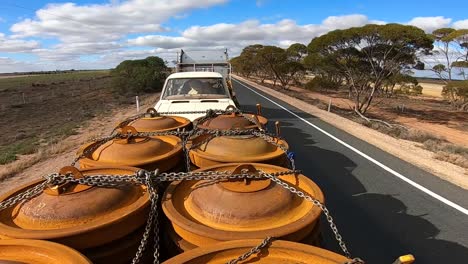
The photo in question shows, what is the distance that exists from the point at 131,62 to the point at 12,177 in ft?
158

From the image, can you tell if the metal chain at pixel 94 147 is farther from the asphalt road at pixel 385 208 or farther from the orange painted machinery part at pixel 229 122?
the asphalt road at pixel 385 208

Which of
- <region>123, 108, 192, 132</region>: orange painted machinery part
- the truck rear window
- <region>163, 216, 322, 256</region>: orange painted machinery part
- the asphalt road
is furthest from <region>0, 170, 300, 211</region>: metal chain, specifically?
the truck rear window

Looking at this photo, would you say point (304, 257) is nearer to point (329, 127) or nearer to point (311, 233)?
point (311, 233)

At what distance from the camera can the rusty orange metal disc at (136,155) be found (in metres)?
3.52

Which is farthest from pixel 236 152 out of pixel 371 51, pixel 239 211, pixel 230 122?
pixel 371 51

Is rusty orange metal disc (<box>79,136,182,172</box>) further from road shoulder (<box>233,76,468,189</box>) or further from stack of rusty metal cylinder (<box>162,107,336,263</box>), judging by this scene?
road shoulder (<box>233,76,468,189</box>)

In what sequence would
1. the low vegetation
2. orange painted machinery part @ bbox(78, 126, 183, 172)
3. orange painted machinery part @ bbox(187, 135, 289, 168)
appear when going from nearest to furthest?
orange painted machinery part @ bbox(78, 126, 183, 172) < orange painted machinery part @ bbox(187, 135, 289, 168) < the low vegetation

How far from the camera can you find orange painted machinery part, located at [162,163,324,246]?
2.35 meters

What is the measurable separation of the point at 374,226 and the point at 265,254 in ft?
13.8

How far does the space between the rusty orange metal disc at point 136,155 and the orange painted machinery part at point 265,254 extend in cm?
155

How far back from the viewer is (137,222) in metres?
2.58

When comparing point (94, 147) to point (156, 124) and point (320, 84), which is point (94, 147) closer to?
point (156, 124)

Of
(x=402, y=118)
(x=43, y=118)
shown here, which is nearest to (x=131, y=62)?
(x=43, y=118)

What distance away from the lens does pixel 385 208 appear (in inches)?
254
